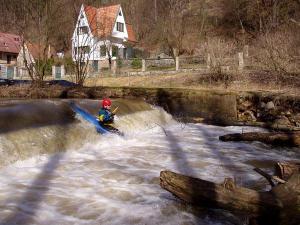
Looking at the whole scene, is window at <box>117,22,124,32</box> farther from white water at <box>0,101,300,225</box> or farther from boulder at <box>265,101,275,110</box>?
white water at <box>0,101,300,225</box>

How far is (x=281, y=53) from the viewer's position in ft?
56.5

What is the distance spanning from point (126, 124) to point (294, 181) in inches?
292

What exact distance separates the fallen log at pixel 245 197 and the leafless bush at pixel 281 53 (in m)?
13.0

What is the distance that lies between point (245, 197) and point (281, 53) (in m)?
13.8

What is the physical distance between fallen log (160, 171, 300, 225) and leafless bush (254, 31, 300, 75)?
13.0 m

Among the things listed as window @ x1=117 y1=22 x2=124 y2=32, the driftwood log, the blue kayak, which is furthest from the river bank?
window @ x1=117 y1=22 x2=124 y2=32

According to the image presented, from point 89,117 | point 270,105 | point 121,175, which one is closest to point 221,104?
point 270,105

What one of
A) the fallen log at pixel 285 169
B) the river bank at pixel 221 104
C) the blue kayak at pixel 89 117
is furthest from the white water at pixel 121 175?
the river bank at pixel 221 104

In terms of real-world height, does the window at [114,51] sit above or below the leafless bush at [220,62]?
above

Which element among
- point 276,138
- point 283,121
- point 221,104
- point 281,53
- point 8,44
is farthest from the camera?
point 8,44

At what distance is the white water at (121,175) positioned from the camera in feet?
16.9

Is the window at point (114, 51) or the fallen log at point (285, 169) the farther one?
the window at point (114, 51)

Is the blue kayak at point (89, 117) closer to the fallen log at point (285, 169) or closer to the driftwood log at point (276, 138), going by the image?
the driftwood log at point (276, 138)

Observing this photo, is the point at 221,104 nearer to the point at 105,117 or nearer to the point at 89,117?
the point at 105,117
